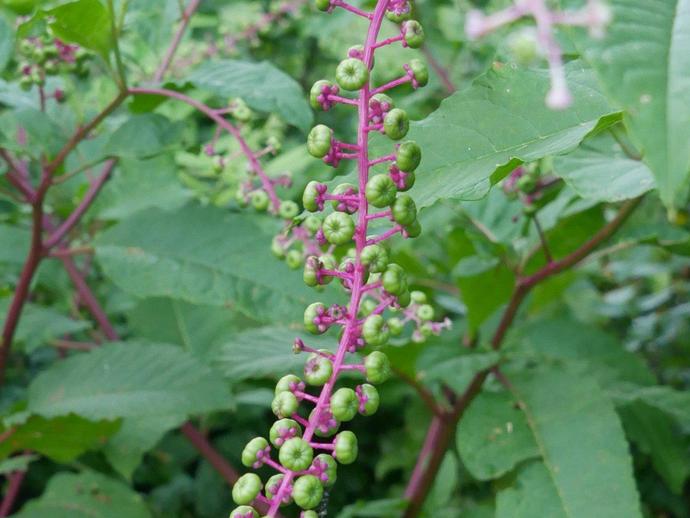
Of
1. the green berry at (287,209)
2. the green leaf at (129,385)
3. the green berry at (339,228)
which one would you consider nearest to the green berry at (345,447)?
the green berry at (339,228)

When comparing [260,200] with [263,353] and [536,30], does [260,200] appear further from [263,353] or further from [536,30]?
[536,30]

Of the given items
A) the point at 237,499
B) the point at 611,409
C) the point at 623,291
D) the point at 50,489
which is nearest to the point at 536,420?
the point at 611,409

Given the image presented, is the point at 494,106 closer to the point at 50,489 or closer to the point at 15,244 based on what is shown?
the point at 15,244

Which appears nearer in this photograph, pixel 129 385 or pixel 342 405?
pixel 342 405

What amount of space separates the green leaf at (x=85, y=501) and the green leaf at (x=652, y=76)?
1.68 meters

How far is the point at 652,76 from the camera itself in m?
0.68

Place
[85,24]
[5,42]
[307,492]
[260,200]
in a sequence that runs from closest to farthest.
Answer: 1. [307,492]
2. [85,24]
3. [260,200]
4. [5,42]

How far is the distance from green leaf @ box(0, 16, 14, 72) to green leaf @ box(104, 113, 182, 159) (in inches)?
11.9

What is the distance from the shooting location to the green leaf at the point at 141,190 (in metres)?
2.21

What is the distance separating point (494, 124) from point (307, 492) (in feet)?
1.90

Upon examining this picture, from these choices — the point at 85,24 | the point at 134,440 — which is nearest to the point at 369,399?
the point at 85,24

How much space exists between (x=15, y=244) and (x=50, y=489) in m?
0.61

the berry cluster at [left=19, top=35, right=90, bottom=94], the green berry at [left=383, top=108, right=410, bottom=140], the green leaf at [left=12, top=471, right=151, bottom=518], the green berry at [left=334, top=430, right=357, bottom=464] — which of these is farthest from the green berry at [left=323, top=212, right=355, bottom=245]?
the green leaf at [left=12, top=471, right=151, bottom=518]

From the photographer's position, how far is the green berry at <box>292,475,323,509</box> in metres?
0.81
